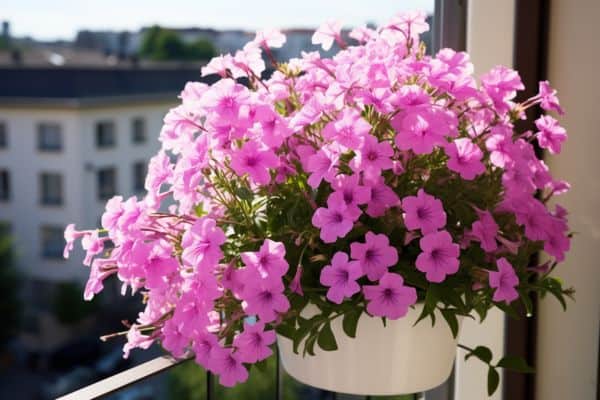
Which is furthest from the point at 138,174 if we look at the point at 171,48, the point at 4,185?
the point at 4,185

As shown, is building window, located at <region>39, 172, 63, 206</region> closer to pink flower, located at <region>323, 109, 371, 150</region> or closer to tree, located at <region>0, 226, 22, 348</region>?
tree, located at <region>0, 226, 22, 348</region>

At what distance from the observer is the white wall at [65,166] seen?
87.5 feet

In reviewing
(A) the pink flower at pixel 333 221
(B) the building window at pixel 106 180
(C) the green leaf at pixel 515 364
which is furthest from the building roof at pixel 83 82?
(A) the pink flower at pixel 333 221

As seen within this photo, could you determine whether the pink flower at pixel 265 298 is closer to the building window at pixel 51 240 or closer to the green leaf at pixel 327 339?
the green leaf at pixel 327 339

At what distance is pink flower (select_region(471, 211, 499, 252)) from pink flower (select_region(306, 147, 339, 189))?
0.54 feet

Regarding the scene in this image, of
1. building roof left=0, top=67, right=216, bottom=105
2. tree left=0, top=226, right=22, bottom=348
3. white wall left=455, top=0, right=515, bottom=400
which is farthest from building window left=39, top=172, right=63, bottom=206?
white wall left=455, top=0, right=515, bottom=400

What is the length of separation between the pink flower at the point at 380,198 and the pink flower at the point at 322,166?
5 cm

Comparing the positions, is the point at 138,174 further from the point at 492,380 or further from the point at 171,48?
the point at 492,380

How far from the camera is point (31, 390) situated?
93.0ft

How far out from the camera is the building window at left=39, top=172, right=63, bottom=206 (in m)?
27.8

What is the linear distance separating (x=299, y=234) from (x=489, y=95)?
11.4 inches

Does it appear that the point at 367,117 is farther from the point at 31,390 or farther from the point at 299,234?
the point at 31,390

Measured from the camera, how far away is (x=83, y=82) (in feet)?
84.6

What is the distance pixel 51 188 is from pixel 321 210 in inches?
1130
